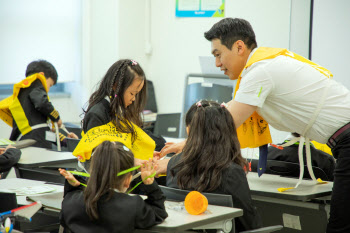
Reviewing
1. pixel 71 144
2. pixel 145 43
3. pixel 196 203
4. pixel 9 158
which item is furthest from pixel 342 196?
pixel 145 43

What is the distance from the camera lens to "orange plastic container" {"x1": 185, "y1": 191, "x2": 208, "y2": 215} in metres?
2.06

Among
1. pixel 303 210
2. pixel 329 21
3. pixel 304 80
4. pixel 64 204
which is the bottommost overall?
pixel 303 210

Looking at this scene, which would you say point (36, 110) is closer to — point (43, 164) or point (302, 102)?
point (43, 164)

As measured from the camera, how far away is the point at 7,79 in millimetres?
5812

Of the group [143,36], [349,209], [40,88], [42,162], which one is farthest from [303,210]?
[143,36]

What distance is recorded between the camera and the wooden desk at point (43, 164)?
3.44 m

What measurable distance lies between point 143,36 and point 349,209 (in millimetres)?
5024

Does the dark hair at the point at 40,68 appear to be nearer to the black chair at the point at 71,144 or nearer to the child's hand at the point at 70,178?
the black chair at the point at 71,144

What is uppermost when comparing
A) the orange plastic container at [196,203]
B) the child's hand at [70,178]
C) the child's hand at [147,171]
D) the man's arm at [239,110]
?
the man's arm at [239,110]

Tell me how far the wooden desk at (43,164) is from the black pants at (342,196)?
1831 millimetres

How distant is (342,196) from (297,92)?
51 centimetres

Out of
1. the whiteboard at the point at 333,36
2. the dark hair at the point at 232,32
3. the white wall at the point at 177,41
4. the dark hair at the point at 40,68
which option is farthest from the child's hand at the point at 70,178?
the white wall at the point at 177,41

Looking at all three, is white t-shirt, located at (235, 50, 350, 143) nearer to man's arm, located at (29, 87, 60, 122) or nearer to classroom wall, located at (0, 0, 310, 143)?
man's arm, located at (29, 87, 60, 122)

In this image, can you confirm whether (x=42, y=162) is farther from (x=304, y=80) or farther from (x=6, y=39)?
(x=6, y=39)
